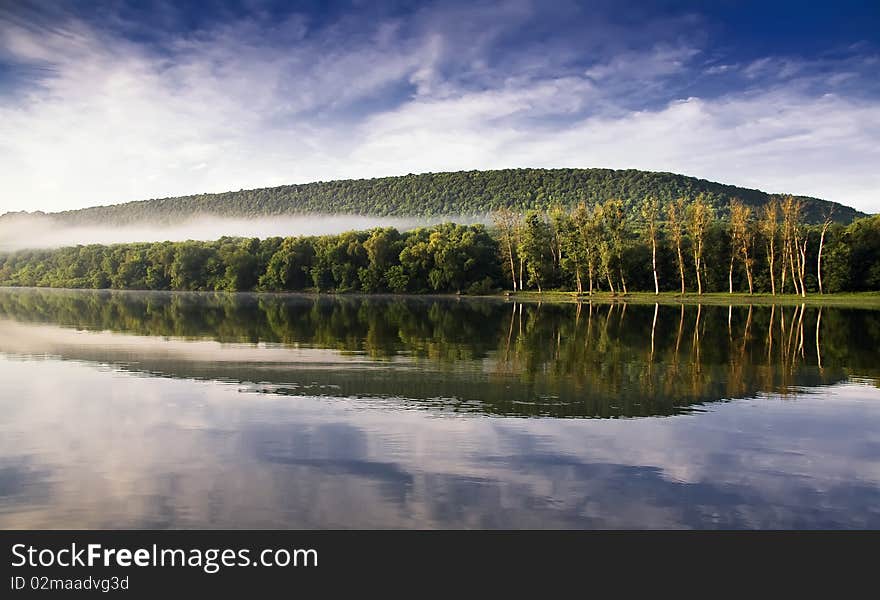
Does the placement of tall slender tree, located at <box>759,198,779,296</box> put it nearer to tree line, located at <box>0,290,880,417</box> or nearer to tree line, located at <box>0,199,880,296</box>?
tree line, located at <box>0,199,880,296</box>

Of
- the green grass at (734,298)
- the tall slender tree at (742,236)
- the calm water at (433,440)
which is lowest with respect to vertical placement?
the calm water at (433,440)

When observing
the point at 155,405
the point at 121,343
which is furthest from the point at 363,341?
the point at 155,405

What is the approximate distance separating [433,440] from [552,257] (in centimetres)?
10354

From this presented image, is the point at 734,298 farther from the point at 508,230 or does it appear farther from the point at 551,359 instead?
the point at 551,359

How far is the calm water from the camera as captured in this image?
897 centimetres

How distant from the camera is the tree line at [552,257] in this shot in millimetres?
94562

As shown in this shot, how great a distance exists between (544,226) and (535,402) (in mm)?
100313

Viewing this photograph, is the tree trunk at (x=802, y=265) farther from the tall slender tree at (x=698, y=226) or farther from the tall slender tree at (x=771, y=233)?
the tall slender tree at (x=698, y=226)

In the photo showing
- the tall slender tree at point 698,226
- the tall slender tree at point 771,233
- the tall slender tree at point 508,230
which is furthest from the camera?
the tall slender tree at point 508,230

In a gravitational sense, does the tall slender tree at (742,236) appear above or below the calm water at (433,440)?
above

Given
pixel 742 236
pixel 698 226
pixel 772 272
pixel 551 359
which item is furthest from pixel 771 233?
pixel 551 359

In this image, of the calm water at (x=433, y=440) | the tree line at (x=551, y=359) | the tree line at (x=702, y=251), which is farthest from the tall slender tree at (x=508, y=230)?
the calm water at (x=433, y=440)

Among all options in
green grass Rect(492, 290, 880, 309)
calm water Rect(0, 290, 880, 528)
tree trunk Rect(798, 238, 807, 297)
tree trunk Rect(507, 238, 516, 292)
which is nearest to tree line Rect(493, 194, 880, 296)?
tree trunk Rect(798, 238, 807, 297)

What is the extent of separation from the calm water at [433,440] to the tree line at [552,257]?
7452cm
